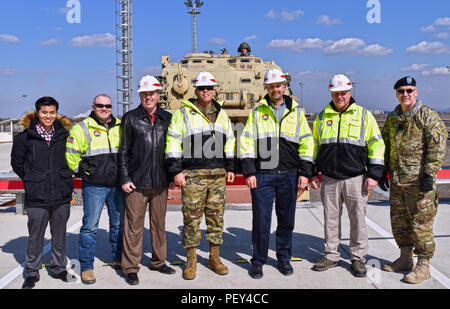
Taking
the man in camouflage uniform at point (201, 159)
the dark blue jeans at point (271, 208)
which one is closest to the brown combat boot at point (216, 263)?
the man in camouflage uniform at point (201, 159)

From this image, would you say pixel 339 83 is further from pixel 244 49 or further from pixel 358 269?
pixel 244 49

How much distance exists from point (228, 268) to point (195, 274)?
450mm

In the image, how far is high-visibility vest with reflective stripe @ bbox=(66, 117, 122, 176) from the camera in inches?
167

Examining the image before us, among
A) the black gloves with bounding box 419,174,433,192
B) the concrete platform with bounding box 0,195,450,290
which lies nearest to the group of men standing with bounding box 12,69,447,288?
the black gloves with bounding box 419,174,433,192

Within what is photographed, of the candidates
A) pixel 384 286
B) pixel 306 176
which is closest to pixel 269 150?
pixel 306 176

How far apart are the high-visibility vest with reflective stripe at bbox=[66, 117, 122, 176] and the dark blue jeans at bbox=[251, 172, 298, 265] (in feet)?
5.38

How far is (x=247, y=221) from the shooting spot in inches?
267

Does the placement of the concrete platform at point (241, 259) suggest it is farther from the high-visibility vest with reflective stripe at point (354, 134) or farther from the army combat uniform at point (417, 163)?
the high-visibility vest with reflective stripe at point (354, 134)

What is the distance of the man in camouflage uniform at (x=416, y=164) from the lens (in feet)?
13.6

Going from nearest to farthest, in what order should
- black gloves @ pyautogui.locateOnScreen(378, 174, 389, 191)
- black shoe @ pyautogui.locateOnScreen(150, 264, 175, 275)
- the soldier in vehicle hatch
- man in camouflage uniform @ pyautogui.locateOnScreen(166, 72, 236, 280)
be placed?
man in camouflage uniform @ pyautogui.locateOnScreen(166, 72, 236, 280) → black shoe @ pyautogui.locateOnScreen(150, 264, 175, 275) → black gloves @ pyautogui.locateOnScreen(378, 174, 389, 191) → the soldier in vehicle hatch

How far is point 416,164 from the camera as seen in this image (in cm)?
425

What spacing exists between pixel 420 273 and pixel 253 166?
2.04 metres

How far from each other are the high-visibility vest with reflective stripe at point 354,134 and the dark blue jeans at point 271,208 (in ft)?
1.70

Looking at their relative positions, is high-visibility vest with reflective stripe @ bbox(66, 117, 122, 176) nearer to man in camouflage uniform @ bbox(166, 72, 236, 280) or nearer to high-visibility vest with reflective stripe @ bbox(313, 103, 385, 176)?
man in camouflage uniform @ bbox(166, 72, 236, 280)
